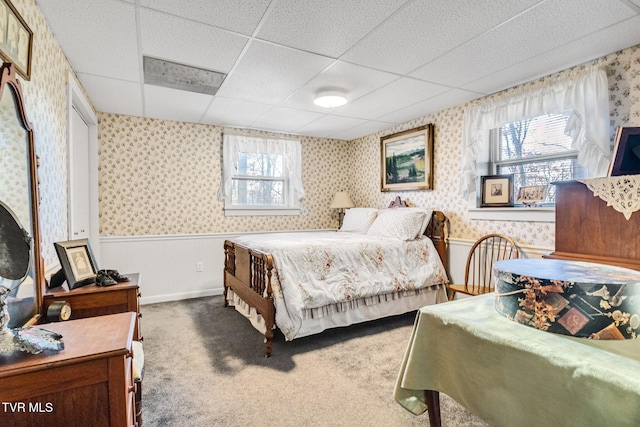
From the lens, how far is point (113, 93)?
3.05 meters

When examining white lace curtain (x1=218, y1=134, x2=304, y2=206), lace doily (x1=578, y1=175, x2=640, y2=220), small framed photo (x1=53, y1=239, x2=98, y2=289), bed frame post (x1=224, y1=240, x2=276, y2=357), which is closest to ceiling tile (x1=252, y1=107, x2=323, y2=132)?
white lace curtain (x1=218, y1=134, x2=304, y2=206)

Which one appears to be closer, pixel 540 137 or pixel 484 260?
pixel 540 137

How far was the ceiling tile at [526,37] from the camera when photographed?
5.81 ft

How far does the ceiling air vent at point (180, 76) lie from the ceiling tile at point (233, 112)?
32 centimetres

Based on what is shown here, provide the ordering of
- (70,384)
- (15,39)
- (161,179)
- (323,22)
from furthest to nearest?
(161,179) → (323,22) → (15,39) → (70,384)

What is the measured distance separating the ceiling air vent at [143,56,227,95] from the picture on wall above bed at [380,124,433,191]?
234 centimetres

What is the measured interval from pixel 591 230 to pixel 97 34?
313 centimetres

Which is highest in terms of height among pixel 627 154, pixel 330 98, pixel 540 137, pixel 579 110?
pixel 330 98

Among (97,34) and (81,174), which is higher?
(97,34)

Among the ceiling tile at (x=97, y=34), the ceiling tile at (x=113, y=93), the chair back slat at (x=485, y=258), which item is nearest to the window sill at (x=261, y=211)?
the ceiling tile at (x=113, y=93)

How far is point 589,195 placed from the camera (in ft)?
5.82

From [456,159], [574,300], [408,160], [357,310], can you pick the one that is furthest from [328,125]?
[574,300]

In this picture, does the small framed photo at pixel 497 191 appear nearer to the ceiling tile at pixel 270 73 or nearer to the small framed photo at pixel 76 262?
the ceiling tile at pixel 270 73

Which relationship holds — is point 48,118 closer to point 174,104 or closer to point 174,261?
point 174,104
